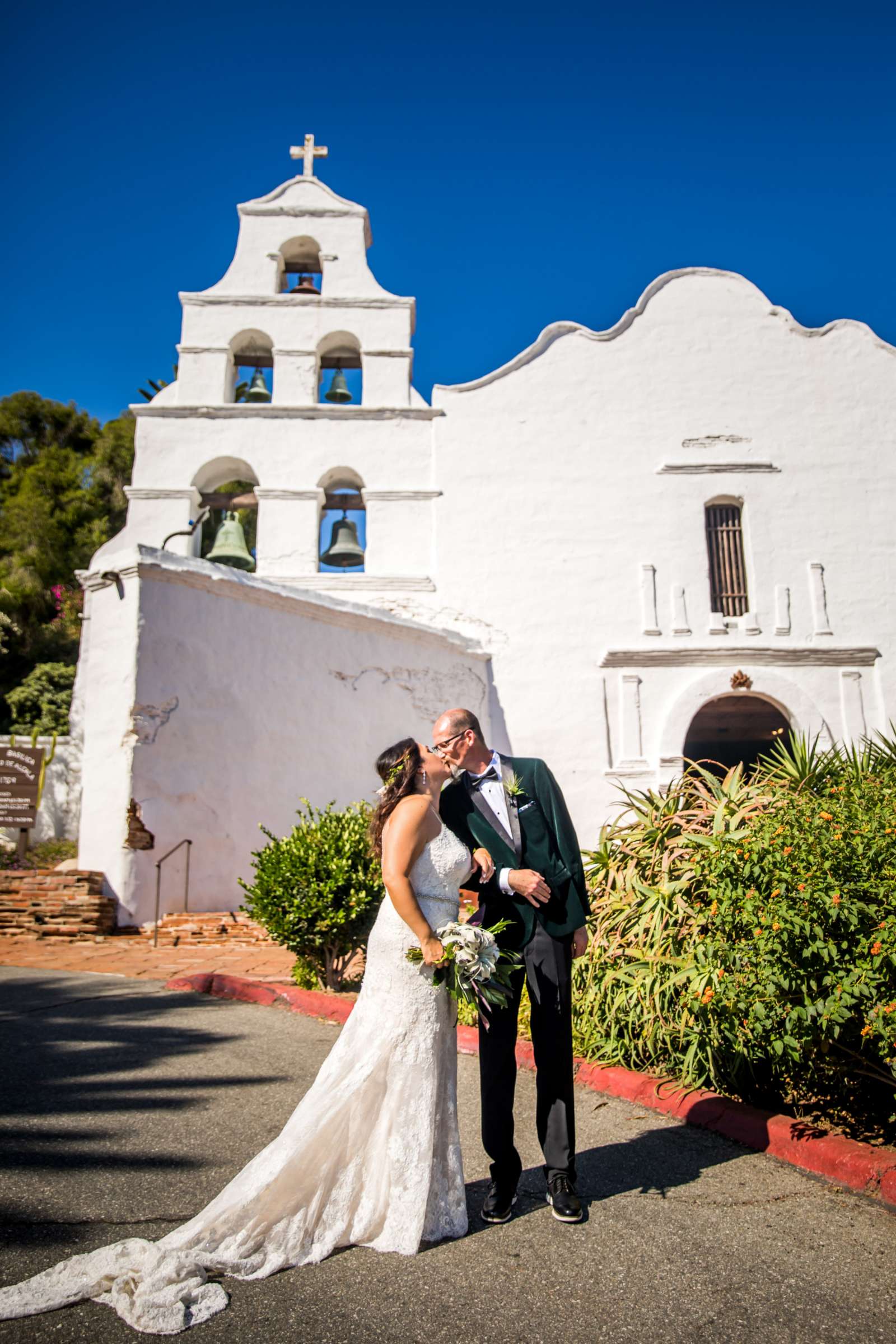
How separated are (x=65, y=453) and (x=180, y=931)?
22686 millimetres

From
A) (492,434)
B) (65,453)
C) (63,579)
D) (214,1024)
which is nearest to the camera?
(214,1024)

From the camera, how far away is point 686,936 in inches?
186

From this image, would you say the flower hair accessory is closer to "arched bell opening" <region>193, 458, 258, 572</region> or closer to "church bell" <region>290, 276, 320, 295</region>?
"arched bell opening" <region>193, 458, 258, 572</region>

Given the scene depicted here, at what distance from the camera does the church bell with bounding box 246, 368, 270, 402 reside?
1534cm

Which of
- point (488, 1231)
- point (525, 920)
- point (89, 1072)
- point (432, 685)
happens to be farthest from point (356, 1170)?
point (432, 685)

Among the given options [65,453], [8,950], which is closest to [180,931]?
[8,950]

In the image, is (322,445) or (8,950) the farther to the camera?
(322,445)

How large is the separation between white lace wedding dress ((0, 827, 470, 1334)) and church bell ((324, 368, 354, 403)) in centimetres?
1318

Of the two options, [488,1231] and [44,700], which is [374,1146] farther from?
[44,700]

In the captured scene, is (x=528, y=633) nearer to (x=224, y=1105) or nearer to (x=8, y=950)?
(x=8, y=950)

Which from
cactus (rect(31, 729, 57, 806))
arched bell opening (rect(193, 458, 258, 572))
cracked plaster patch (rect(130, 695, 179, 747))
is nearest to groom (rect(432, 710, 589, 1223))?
cracked plaster patch (rect(130, 695, 179, 747))

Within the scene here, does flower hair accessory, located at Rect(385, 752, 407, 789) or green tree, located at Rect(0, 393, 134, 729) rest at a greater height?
green tree, located at Rect(0, 393, 134, 729)

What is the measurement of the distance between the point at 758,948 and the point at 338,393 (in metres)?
13.4

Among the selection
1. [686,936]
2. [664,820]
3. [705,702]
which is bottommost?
[686,936]
